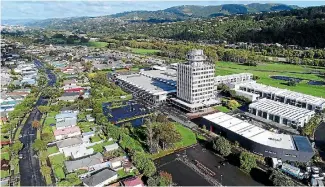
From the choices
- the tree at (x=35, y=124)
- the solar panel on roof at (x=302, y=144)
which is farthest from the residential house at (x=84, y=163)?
the solar panel on roof at (x=302, y=144)

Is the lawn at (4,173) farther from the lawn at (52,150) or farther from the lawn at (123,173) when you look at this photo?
the lawn at (123,173)

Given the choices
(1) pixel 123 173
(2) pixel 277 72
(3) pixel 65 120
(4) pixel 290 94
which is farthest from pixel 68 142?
(2) pixel 277 72

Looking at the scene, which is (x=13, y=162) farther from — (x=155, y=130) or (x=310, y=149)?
(x=310, y=149)

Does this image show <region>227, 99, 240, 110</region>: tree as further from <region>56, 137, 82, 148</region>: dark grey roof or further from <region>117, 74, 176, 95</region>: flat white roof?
<region>56, 137, 82, 148</region>: dark grey roof

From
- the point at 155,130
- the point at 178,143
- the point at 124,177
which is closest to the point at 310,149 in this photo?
the point at 178,143

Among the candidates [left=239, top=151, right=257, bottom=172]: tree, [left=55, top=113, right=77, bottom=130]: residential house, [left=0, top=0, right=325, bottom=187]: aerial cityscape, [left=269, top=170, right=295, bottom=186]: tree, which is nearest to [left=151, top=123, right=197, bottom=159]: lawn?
[left=0, top=0, right=325, bottom=187]: aerial cityscape
